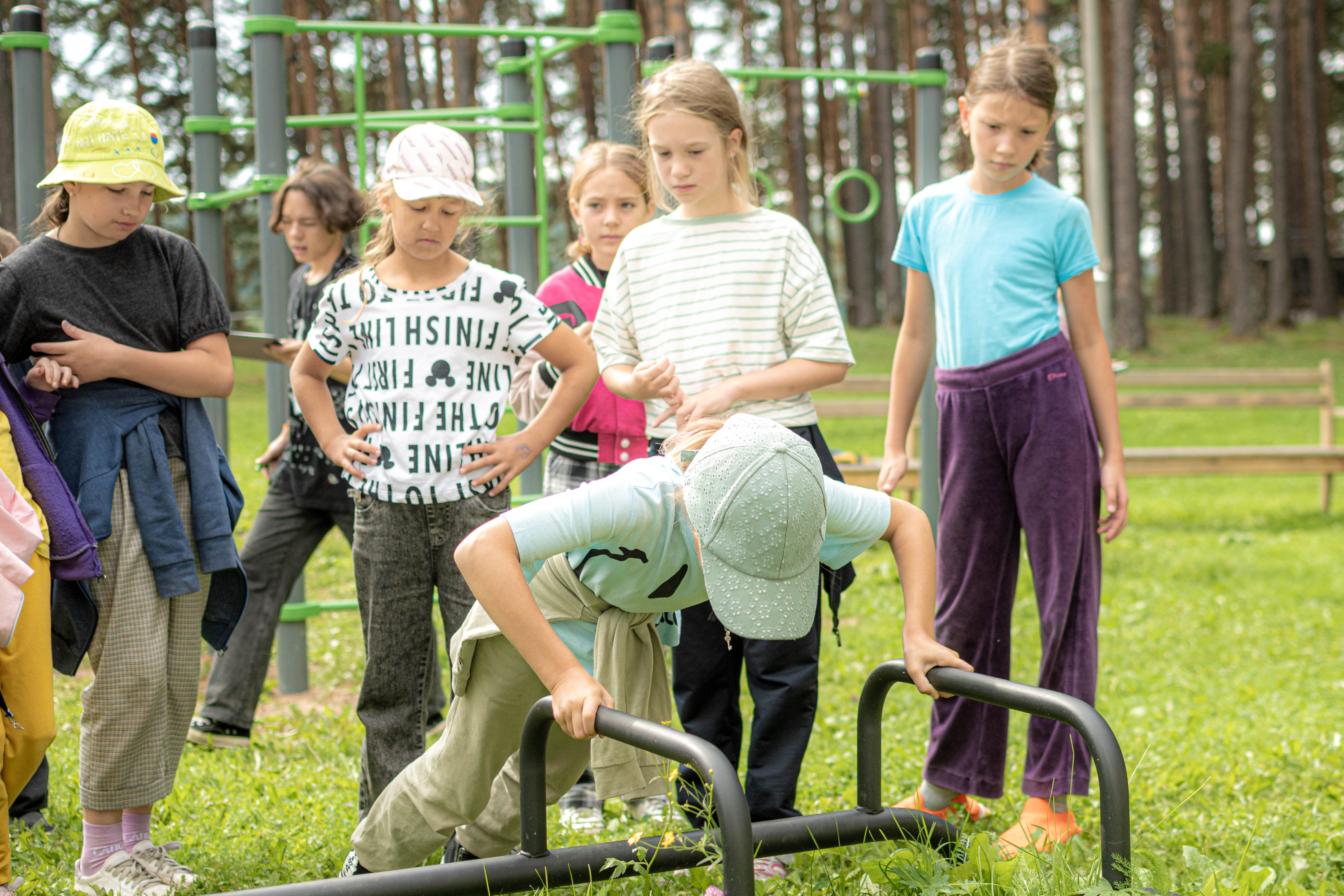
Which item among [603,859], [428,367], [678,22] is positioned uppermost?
[678,22]

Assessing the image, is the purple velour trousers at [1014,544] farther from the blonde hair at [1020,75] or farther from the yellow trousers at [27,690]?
the yellow trousers at [27,690]

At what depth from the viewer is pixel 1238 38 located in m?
21.6

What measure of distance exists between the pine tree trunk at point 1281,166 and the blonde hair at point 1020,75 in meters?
22.1

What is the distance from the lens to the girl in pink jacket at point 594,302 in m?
3.34

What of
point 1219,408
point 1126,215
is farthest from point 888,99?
point 1219,408

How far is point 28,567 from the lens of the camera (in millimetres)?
2361

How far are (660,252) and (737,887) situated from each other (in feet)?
5.39

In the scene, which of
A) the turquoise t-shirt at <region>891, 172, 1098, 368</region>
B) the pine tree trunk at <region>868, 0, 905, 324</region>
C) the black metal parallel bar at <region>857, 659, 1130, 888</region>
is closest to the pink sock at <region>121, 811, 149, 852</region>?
the black metal parallel bar at <region>857, 659, 1130, 888</region>

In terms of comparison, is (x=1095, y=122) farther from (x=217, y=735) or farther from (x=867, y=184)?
(x=217, y=735)

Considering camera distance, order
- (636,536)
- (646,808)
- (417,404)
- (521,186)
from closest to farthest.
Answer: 1. (636,536)
2. (417,404)
3. (646,808)
4. (521,186)

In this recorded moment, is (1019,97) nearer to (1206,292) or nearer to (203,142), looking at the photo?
(203,142)

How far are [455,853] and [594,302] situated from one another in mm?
1549

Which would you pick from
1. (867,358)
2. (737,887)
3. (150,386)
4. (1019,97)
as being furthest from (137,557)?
(867,358)

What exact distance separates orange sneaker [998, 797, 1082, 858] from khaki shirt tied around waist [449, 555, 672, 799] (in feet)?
2.96
